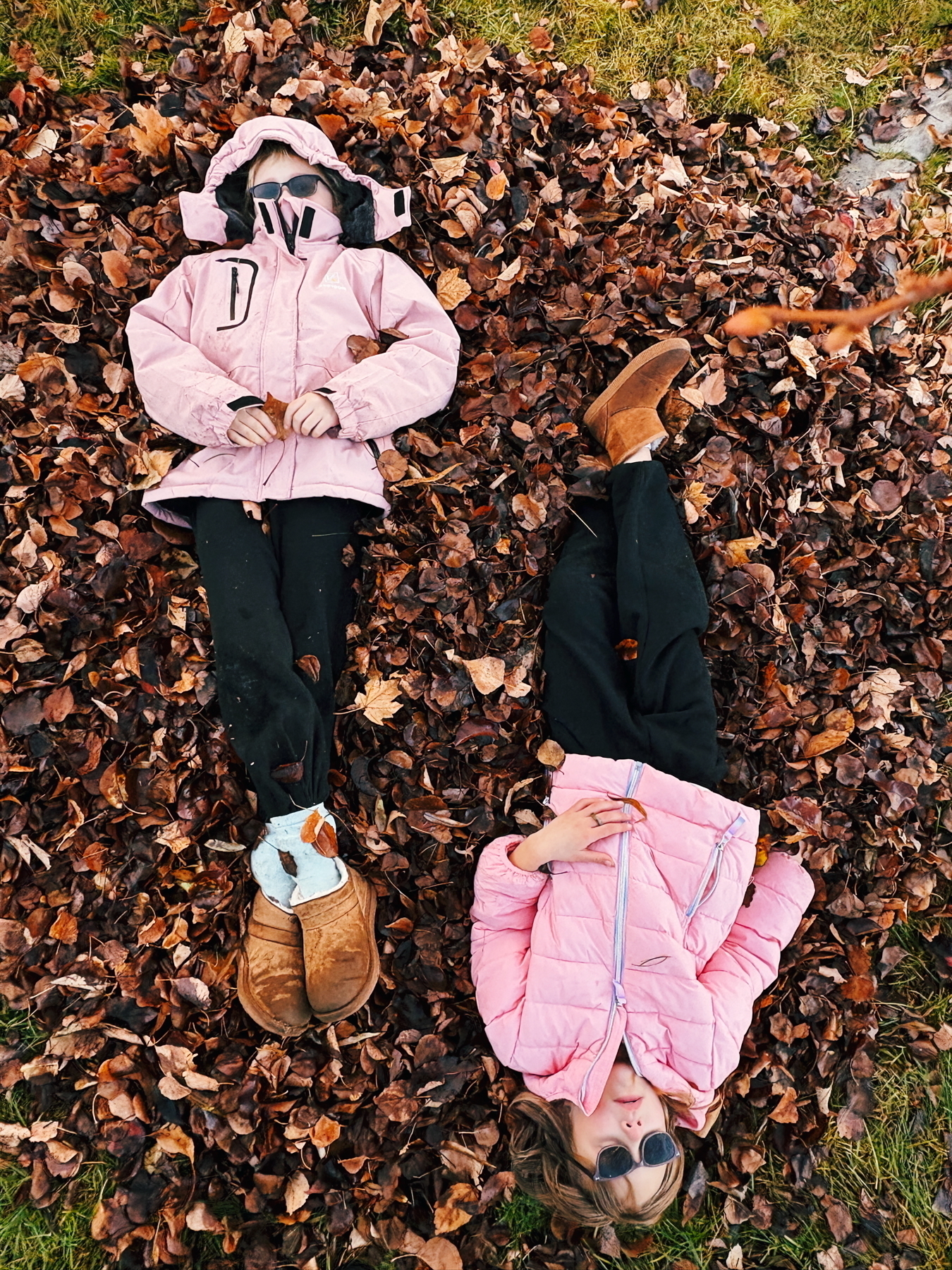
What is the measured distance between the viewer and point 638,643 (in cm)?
307

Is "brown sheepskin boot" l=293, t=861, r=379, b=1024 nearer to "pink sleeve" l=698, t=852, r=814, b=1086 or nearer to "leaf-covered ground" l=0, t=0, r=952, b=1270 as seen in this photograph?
"leaf-covered ground" l=0, t=0, r=952, b=1270

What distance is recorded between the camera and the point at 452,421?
3.36 metres

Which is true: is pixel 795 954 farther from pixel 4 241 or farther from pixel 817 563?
pixel 4 241

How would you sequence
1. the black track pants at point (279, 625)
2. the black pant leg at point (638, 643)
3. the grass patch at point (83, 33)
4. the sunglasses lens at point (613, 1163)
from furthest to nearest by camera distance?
1. the grass patch at point (83, 33)
2. the black pant leg at point (638, 643)
3. the black track pants at point (279, 625)
4. the sunglasses lens at point (613, 1163)

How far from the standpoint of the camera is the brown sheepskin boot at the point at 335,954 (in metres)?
2.97

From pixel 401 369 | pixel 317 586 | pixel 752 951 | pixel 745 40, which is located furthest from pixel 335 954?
pixel 745 40

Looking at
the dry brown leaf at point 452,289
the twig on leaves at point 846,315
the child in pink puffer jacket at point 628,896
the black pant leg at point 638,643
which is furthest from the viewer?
the dry brown leaf at point 452,289

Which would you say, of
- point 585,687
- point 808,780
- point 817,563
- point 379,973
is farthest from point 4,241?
point 808,780

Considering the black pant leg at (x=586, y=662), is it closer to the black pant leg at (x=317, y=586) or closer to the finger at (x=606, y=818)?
the finger at (x=606, y=818)

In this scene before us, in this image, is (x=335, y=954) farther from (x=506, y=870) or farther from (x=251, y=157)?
(x=251, y=157)

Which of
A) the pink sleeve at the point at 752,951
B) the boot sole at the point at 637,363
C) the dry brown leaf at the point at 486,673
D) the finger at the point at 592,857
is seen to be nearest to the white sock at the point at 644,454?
the boot sole at the point at 637,363

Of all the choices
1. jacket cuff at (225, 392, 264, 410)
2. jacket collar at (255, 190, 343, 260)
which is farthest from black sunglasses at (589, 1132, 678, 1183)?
jacket collar at (255, 190, 343, 260)

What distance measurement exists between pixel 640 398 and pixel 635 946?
2.03 m

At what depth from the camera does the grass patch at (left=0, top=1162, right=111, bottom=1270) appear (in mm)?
2885
